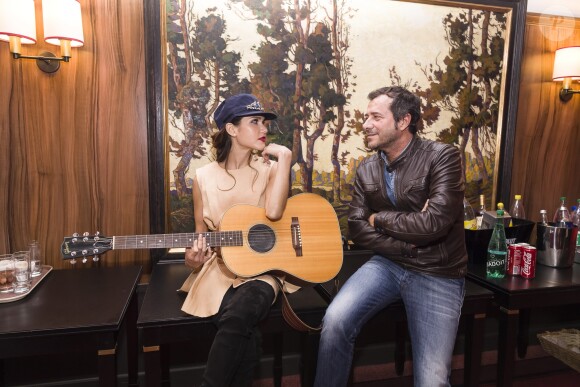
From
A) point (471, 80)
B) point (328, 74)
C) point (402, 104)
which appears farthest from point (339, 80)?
point (471, 80)

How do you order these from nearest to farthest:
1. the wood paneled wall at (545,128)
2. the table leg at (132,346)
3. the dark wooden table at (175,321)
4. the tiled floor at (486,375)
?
the dark wooden table at (175,321), the table leg at (132,346), the tiled floor at (486,375), the wood paneled wall at (545,128)

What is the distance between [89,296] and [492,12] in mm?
2829

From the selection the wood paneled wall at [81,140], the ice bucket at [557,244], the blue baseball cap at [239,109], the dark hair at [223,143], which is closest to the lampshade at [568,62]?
the ice bucket at [557,244]

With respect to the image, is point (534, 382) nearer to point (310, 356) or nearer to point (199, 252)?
point (310, 356)

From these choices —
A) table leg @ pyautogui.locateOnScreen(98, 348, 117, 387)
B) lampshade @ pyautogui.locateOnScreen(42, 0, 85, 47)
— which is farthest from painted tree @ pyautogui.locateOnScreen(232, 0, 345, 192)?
table leg @ pyautogui.locateOnScreen(98, 348, 117, 387)

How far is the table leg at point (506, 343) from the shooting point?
2.07 metres

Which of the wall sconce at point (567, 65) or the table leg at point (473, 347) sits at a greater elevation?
the wall sconce at point (567, 65)

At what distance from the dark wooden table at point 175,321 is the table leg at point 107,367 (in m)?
0.12

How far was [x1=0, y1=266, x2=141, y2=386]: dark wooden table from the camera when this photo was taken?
1.51 metres

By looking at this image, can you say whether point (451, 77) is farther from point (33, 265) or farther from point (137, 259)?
point (33, 265)

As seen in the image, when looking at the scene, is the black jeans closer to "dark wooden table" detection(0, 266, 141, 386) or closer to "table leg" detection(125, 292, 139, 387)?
"dark wooden table" detection(0, 266, 141, 386)

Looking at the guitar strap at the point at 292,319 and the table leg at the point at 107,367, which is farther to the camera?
the guitar strap at the point at 292,319

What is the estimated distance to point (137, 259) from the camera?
7.74 ft

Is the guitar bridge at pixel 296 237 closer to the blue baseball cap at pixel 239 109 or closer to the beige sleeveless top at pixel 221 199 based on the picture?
the beige sleeveless top at pixel 221 199
